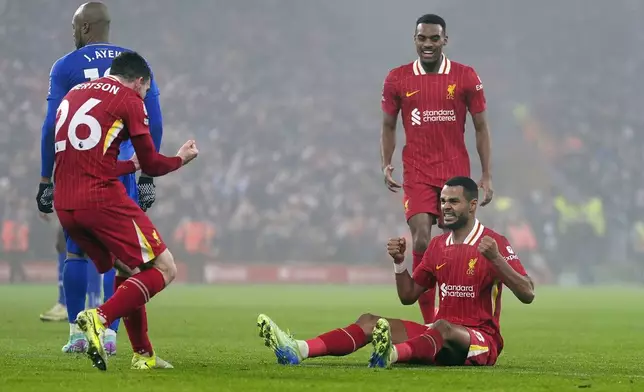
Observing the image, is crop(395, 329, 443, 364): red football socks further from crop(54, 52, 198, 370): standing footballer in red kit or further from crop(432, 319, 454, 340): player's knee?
crop(54, 52, 198, 370): standing footballer in red kit

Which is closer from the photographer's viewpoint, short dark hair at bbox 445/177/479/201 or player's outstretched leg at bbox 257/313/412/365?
player's outstretched leg at bbox 257/313/412/365

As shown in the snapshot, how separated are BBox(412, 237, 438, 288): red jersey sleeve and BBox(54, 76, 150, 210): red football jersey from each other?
6.18 feet

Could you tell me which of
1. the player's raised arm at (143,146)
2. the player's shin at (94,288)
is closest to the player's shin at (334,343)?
the player's raised arm at (143,146)

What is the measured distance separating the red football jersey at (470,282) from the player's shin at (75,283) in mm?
2309

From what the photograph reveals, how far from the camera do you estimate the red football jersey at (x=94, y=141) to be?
5.93m

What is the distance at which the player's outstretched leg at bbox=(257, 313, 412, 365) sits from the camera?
20.3ft

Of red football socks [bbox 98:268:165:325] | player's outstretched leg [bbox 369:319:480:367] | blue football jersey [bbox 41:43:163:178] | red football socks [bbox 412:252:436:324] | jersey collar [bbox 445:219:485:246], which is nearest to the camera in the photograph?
red football socks [bbox 98:268:165:325]

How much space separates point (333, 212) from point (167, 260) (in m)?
25.7

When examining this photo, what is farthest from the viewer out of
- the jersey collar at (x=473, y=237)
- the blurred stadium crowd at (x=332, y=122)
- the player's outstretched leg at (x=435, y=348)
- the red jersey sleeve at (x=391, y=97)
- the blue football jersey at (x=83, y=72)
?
the blurred stadium crowd at (x=332, y=122)

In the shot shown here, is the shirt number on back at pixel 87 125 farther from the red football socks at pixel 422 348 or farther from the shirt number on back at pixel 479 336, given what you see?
the shirt number on back at pixel 479 336

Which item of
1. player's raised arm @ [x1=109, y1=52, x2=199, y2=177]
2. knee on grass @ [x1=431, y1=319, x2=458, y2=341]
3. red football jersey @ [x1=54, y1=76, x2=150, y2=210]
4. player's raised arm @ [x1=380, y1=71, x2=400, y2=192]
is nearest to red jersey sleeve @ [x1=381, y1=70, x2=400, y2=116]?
player's raised arm @ [x1=380, y1=71, x2=400, y2=192]

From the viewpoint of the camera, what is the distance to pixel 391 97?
8781 millimetres

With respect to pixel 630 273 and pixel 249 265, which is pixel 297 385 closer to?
pixel 249 265

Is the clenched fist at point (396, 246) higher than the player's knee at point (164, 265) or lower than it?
higher
